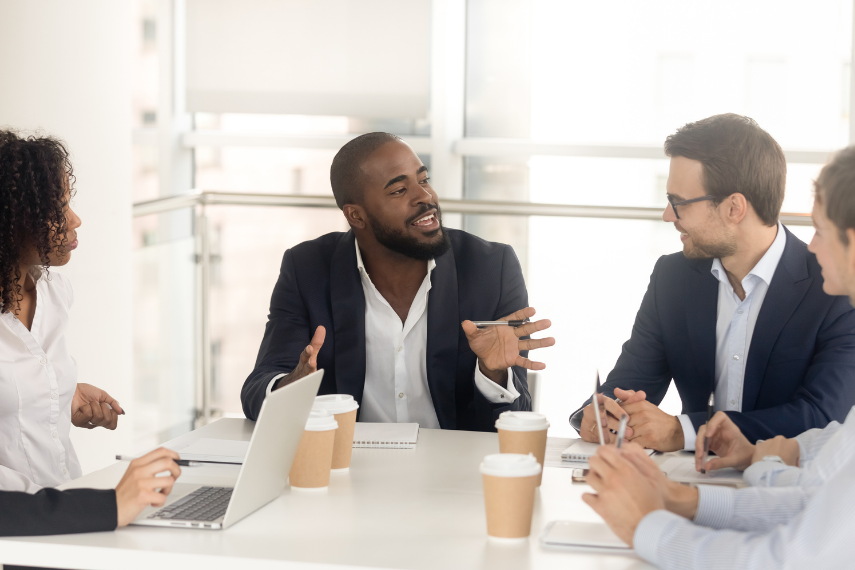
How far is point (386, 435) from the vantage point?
1755 millimetres

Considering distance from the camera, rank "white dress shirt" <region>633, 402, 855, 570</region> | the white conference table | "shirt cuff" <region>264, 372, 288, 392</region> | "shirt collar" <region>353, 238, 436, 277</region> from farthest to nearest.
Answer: "shirt collar" <region>353, 238, 436, 277</region>, "shirt cuff" <region>264, 372, 288, 392</region>, the white conference table, "white dress shirt" <region>633, 402, 855, 570</region>

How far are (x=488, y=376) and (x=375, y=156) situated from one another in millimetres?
685

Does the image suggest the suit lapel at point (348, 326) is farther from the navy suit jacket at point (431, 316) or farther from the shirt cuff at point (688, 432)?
the shirt cuff at point (688, 432)

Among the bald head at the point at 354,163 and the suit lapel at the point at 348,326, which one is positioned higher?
the bald head at the point at 354,163

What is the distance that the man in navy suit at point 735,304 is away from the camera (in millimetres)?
1915

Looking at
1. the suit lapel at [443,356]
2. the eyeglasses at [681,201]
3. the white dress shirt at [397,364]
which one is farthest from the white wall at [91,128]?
the eyeglasses at [681,201]

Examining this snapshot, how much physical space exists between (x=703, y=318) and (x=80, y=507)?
1.40 m

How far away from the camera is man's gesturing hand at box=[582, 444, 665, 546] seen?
116cm

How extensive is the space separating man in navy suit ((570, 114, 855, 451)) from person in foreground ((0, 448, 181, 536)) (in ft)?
2.88

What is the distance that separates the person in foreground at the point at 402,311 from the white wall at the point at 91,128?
2.89 ft

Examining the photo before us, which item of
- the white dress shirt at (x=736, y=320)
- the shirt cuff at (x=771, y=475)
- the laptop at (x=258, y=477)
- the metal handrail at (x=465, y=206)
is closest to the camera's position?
the laptop at (x=258, y=477)

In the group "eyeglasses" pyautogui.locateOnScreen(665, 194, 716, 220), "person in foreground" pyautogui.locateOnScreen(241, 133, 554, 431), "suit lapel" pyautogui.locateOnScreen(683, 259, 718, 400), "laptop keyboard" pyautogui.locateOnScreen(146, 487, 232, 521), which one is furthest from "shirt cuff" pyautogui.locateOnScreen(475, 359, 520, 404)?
"laptop keyboard" pyautogui.locateOnScreen(146, 487, 232, 521)

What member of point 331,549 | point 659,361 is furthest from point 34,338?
point 659,361

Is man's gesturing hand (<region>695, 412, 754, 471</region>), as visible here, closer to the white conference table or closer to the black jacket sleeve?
the white conference table
